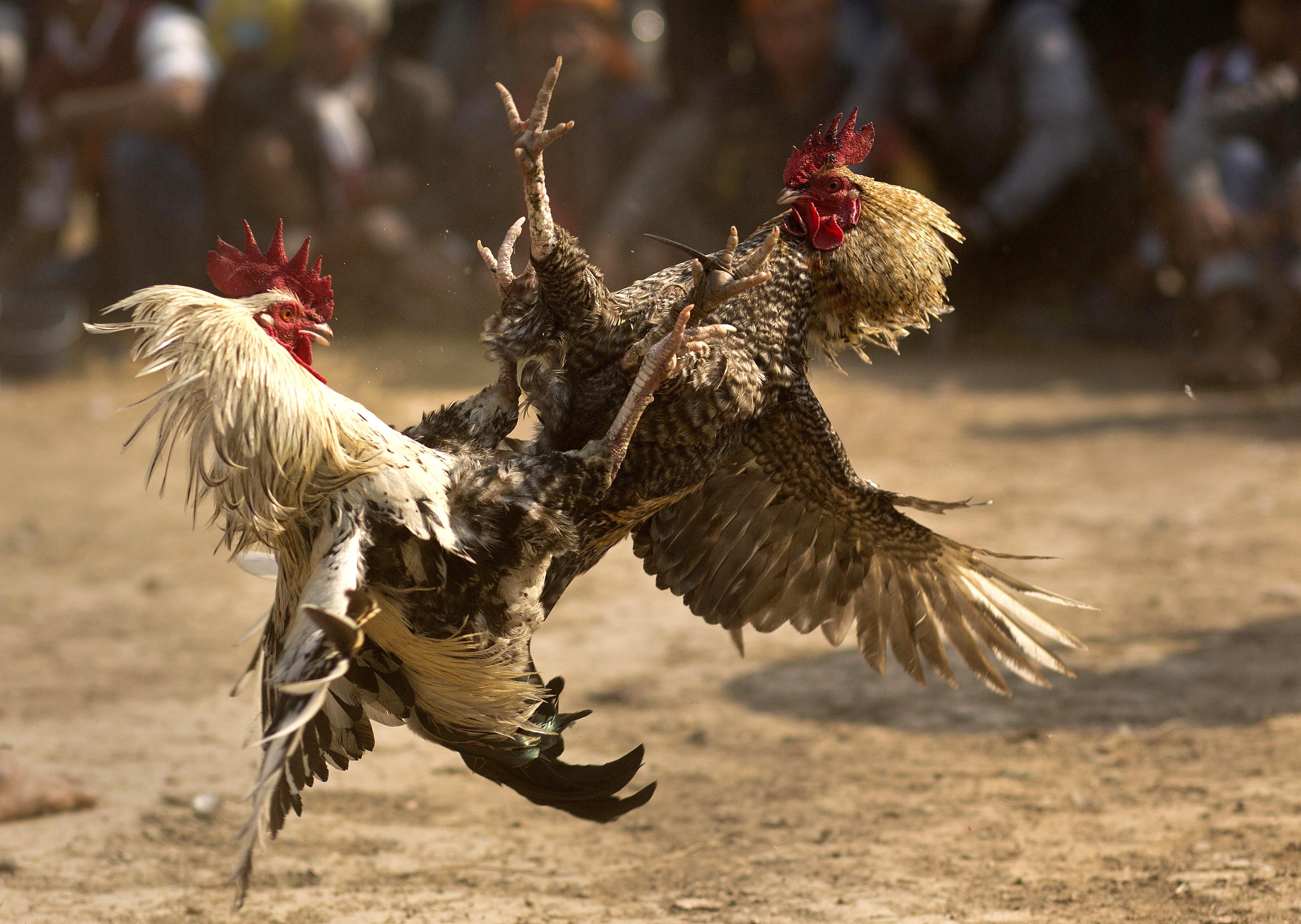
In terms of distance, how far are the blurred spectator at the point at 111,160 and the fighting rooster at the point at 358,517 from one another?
5.96 metres

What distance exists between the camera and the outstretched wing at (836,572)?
10.5 ft

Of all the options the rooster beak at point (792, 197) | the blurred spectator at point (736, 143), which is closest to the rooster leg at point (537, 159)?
the rooster beak at point (792, 197)

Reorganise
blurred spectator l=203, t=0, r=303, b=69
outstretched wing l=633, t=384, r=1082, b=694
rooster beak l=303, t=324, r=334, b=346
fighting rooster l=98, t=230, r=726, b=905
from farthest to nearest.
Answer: blurred spectator l=203, t=0, r=303, b=69 < outstretched wing l=633, t=384, r=1082, b=694 < rooster beak l=303, t=324, r=334, b=346 < fighting rooster l=98, t=230, r=726, b=905

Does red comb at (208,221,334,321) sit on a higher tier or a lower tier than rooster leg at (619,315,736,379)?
higher

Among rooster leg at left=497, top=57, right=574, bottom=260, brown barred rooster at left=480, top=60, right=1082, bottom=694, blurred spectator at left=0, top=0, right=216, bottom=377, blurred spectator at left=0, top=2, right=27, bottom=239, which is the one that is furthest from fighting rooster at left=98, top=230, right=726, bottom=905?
blurred spectator at left=0, top=2, right=27, bottom=239

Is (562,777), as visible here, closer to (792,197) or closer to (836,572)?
(836,572)

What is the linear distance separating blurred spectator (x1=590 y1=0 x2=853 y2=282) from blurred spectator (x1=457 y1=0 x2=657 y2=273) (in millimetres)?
124

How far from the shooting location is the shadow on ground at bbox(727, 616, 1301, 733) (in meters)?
3.88

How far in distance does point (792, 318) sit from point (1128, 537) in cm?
291

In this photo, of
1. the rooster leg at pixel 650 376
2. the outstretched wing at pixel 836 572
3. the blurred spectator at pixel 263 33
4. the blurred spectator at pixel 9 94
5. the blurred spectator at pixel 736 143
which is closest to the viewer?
the rooster leg at pixel 650 376

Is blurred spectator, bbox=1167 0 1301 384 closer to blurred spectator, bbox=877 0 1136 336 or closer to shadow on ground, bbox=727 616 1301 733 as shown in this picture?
blurred spectator, bbox=877 0 1136 336

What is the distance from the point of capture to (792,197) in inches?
117

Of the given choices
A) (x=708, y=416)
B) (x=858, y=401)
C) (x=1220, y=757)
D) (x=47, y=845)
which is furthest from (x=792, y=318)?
(x=858, y=401)

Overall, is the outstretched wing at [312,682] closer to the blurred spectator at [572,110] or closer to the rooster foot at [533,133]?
the rooster foot at [533,133]
